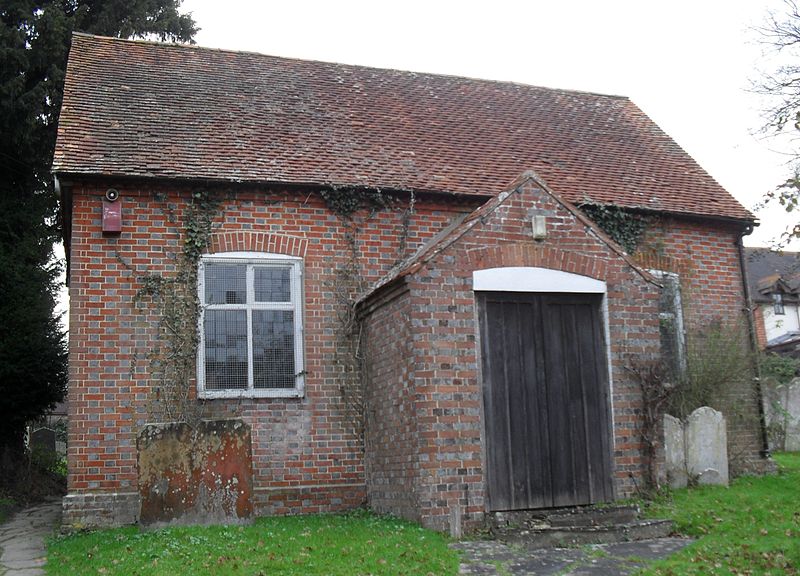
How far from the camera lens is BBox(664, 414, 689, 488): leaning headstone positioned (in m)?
11.2

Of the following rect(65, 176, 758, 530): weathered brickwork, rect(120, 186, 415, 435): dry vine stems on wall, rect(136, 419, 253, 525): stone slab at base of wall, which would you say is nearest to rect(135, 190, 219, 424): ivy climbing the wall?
rect(120, 186, 415, 435): dry vine stems on wall

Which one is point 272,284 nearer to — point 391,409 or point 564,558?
point 391,409

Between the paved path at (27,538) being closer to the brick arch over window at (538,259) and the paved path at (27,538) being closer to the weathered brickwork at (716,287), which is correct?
the brick arch over window at (538,259)

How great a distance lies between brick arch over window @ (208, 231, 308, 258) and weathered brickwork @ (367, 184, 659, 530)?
1.70 meters

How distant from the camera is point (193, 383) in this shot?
11391 millimetres

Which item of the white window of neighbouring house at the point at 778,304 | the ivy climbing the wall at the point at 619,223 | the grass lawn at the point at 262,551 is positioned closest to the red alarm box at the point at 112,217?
the grass lawn at the point at 262,551

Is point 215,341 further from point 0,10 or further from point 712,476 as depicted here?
point 0,10

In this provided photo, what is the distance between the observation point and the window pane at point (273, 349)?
11828 millimetres

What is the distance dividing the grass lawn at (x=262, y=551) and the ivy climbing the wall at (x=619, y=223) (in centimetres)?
651

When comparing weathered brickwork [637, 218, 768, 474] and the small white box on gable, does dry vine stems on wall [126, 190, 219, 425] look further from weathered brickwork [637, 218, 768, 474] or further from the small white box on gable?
weathered brickwork [637, 218, 768, 474]

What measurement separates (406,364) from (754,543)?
425 centimetres

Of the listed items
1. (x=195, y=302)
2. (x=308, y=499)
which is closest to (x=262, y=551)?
(x=308, y=499)

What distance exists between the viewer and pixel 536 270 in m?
10.5

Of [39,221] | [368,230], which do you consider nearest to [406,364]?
[368,230]
